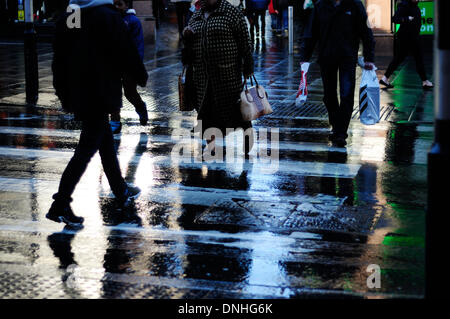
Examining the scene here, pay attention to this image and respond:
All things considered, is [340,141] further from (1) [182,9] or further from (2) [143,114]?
(1) [182,9]

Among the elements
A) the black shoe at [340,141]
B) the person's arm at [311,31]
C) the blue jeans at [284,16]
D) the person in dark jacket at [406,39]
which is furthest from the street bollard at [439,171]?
the blue jeans at [284,16]

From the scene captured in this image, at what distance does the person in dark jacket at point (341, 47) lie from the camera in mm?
9383

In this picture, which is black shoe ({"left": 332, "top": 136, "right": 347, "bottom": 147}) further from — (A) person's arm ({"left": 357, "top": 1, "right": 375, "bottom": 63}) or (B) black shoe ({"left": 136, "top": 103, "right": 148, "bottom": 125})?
(B) black shoe ({"left": 136, "top": 103, "right": 148, "bottom": 125})

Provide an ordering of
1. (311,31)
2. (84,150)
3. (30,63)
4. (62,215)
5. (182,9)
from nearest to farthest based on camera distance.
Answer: (62,215), (84,150), (311,31), (30,63), (182,9)

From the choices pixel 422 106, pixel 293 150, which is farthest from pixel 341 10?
pixel 422 106

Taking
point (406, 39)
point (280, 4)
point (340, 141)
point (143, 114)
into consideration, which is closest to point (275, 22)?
point (280, 4)

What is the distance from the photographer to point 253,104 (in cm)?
837

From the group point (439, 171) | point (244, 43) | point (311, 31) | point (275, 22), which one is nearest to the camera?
point (439, 171)

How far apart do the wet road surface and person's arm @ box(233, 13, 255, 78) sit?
1.12 m

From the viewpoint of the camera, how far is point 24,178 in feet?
26.5

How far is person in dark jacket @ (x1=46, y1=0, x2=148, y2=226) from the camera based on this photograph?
6430mm

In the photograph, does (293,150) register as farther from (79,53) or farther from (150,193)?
(79,53)

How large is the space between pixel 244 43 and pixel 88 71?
2.32 m

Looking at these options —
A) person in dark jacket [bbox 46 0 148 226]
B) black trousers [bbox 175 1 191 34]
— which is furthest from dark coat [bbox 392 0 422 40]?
person in dark jacket [bbox 46 0 148 226]
